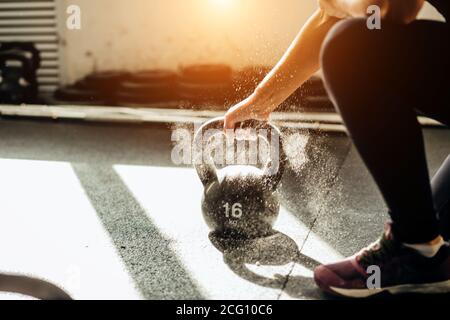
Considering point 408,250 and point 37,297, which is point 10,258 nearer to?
point 37,297

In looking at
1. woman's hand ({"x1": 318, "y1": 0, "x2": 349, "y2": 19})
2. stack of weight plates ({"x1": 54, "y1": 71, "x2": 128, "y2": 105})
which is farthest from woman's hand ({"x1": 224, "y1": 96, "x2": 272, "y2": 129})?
stack of weight plates ({"x1": 54, "y1": 71, "x2": 128, "y2": 105})

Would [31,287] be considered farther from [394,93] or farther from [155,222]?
[394,93]

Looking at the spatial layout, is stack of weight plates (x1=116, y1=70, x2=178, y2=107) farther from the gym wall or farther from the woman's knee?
the woman's knee

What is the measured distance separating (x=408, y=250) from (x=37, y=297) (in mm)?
1037

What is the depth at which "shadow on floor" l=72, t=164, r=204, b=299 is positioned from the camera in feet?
5.00

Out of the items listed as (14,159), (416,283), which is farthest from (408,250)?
(14,159)

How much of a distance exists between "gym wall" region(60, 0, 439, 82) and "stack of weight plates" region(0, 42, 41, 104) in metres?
0.52

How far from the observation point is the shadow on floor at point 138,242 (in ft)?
5.00

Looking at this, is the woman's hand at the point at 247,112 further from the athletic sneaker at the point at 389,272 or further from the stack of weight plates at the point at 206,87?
the stack of weight plates at the point at 206,87

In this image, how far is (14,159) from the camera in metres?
3.10

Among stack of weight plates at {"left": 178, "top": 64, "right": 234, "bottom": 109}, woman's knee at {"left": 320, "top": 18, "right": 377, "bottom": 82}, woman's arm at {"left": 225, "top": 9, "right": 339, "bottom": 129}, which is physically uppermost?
woman's knee at {"left": 320, "top": 18, "right": 377, "bottom": 82}

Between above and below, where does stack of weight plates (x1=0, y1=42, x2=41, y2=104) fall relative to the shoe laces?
below

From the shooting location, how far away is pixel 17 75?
4.27 meters

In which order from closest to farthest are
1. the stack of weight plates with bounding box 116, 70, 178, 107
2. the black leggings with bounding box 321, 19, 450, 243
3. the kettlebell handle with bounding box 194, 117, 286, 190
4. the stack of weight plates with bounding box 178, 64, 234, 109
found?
the black leggings with bounding box 321, 19, 450, 243
the kettlebell handle with bounding box 194, 117, 286, 190
the stack of weight plates with bounding box 178, 64, 234, 109
the stack of weight plates with bounding box 116, 70, 178, 107
